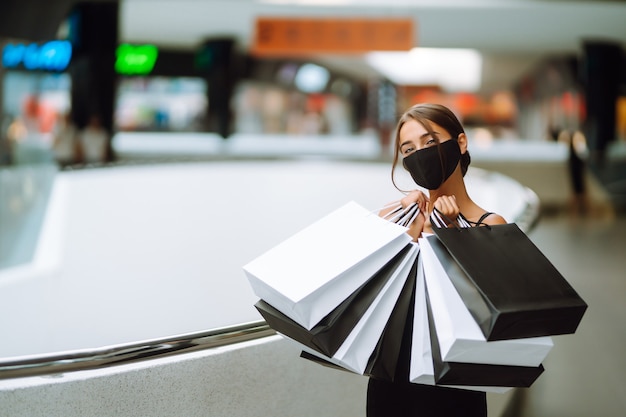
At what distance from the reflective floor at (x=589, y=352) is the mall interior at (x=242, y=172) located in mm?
24

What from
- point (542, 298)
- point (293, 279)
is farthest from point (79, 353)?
point (542, 298)

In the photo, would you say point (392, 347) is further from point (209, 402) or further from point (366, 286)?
point (209, 402)

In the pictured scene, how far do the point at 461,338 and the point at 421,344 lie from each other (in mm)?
161

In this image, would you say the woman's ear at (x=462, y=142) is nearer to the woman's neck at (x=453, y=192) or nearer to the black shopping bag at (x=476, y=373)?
the woman's neck at (x=453, y=192)

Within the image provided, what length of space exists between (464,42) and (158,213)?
1088 cm

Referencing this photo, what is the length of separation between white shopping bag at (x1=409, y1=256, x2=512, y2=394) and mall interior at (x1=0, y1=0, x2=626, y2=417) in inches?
0.7

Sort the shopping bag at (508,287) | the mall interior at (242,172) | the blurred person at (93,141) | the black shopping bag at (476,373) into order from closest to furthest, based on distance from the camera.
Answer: the shopping bag at (508,287)
the black shopping bag at (476,373)
the mall interior at (242,172)
the blurred person at (93,141)

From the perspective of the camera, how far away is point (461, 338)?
156cm

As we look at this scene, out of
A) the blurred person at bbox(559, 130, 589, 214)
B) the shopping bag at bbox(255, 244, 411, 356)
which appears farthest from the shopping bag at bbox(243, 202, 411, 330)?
the blurred person at bbox(559, 130, 589, 214)

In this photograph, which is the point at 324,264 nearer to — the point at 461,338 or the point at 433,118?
the point at 461,338

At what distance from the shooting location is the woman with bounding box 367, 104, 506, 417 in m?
1.86

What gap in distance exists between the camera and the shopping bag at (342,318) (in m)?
1.69

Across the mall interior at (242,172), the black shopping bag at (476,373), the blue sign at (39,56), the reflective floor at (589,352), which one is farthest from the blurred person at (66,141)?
the black shopping bag at (476,373)

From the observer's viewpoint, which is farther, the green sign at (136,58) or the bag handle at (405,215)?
the green sign at (136,58)
